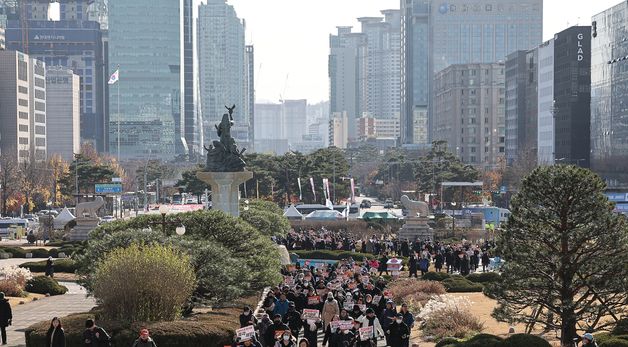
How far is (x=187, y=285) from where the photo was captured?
31.6 m

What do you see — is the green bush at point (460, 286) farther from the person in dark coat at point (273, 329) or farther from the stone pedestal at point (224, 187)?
the person in dark coat at point (273, 329)

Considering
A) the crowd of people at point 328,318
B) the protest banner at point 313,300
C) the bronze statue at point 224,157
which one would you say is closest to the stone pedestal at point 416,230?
the bronze statue at point 224,157

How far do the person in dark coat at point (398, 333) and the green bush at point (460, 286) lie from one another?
19232mm

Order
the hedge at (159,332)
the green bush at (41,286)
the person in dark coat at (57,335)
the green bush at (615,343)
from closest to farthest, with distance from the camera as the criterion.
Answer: the person in dark coat at (57,335), the green bush at (615,343), the hedge at (159,332), the green bush at (41,286)

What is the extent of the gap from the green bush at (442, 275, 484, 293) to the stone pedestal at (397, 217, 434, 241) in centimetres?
2950

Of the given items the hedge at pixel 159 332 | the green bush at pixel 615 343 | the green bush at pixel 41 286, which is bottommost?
the green bush at pixel 41 286

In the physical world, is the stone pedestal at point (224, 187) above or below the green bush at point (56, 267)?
above

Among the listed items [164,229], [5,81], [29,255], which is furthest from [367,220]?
[5,81]

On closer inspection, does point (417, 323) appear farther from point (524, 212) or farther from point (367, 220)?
point (367, 220)

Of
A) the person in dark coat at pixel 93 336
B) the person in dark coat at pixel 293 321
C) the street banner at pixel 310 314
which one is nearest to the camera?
the person in dark coat at pixel 93 336

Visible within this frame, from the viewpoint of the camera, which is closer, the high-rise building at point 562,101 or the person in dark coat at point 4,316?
the person in dark coat at point 4,316

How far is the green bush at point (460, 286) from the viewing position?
47062 millimetres

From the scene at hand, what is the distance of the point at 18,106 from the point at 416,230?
355 ft

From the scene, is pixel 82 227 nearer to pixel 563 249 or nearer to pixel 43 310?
pixel 43 310
